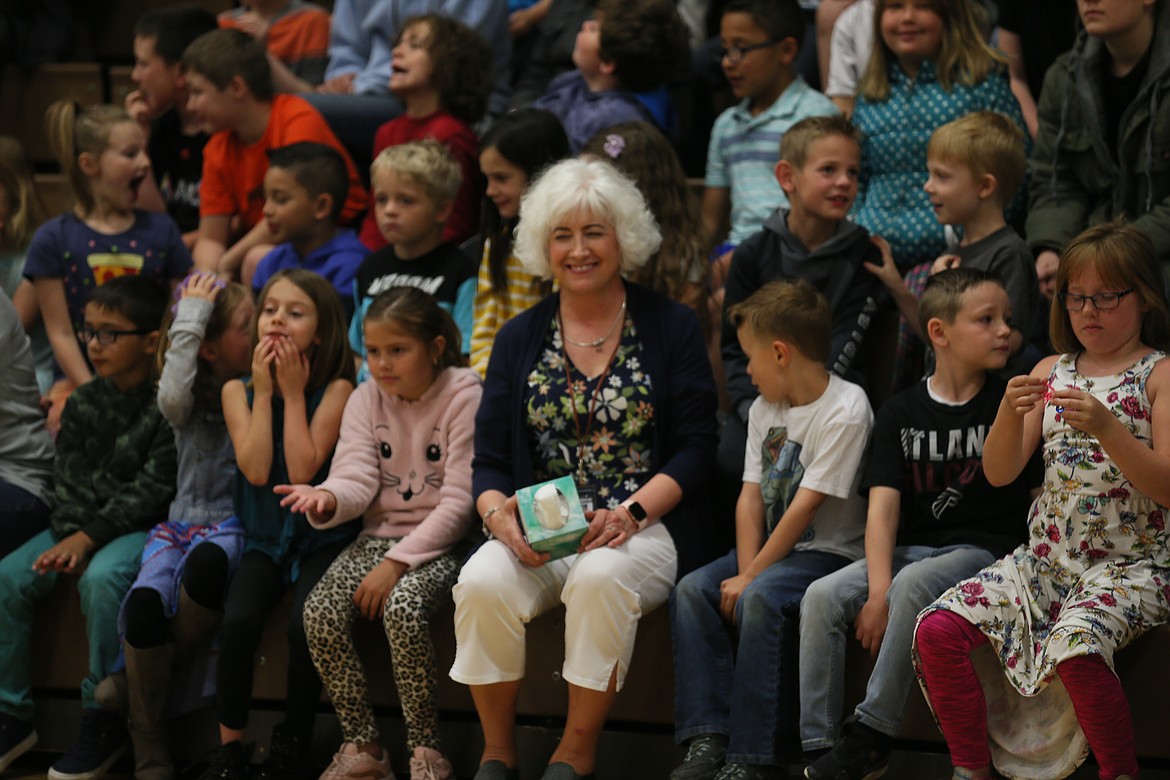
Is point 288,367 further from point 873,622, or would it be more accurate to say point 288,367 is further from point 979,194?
point 979,194

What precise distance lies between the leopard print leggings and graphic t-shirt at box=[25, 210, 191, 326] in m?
1.38

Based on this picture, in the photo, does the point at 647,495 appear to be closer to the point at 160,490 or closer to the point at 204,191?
the point at 160,490

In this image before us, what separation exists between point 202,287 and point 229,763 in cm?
120

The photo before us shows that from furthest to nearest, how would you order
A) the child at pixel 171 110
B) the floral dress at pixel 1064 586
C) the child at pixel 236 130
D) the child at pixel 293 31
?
the child at pixel 293 31, the child at pixel 171 110, the child at pixel 236 130, the floral dress at pixel 1064 586

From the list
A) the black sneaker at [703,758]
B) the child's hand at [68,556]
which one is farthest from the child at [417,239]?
the black sneaker at [703,758]

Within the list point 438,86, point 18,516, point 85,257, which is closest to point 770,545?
point 18,516

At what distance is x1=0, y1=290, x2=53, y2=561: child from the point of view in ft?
11.6

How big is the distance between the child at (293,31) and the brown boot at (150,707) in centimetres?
266

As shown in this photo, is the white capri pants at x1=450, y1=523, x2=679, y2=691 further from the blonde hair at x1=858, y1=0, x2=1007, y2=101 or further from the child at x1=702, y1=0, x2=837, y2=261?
the blonde hair at x1=858, y1=0, x2=1007, y2=101

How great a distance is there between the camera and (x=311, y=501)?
310 centimetres

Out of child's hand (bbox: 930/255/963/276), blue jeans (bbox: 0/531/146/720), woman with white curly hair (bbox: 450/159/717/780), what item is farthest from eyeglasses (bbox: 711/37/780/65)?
blue jeans (bbox: 0/531/146/720)

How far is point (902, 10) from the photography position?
3768mm

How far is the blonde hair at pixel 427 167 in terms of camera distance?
3.76 metres

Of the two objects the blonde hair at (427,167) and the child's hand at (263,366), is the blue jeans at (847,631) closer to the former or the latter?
the child's hand at (263,366)
